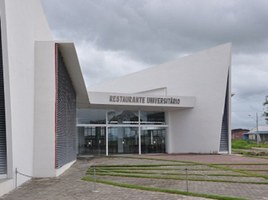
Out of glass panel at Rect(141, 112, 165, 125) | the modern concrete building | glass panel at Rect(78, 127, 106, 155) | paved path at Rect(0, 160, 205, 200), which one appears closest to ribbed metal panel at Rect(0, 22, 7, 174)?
the modern concrete building

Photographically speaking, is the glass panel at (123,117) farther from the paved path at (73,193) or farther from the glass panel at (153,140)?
the paved path at (73,193)

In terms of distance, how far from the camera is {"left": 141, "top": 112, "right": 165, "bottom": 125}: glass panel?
2581 cm

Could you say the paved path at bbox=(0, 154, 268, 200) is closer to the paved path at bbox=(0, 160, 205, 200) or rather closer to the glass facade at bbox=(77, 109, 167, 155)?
the paved path at bbox=(0, 160, 205, 200)

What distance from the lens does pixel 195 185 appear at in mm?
10203

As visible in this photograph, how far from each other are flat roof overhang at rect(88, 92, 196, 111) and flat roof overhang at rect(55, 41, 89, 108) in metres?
1.37

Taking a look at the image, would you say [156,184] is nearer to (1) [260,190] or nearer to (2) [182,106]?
(1) [260,190]

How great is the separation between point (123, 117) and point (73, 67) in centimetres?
1035

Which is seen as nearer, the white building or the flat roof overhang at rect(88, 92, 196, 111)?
the white building

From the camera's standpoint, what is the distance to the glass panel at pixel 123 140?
25.0 metres

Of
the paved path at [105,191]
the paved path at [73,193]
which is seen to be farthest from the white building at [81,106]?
the paved path at [105,191]

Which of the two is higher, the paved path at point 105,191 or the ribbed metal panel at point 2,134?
the ribbed metal panel at point 2,134

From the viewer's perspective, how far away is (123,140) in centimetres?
2525

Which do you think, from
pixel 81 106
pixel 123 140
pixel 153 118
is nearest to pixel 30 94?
pixel 81 106

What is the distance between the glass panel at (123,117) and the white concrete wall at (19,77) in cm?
1282
